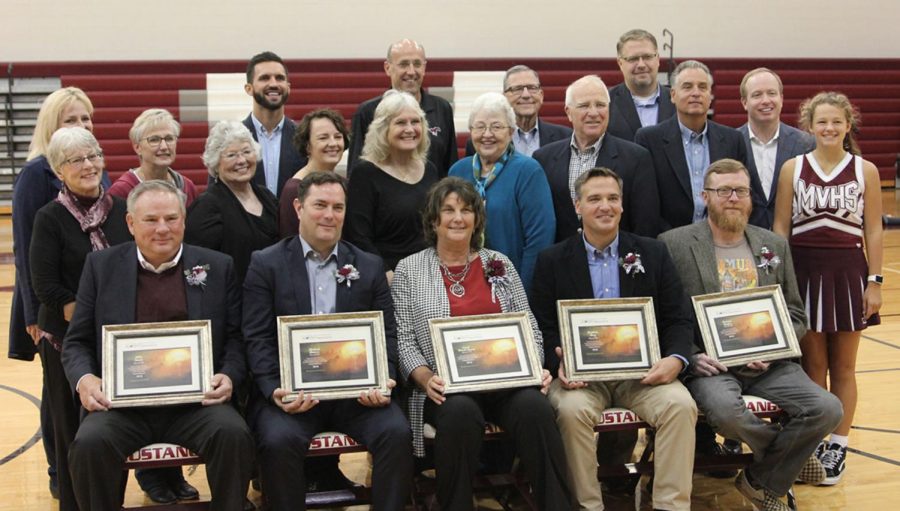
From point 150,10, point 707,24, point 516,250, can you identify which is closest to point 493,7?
point 707,24

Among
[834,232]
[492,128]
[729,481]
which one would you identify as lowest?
[729,481]

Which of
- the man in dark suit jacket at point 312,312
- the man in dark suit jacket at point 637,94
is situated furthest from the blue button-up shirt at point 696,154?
the man in dark suit jacket at point 312,312

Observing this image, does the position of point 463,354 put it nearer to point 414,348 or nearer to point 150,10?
point 414,348

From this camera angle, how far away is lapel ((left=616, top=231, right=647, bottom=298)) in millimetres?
3920

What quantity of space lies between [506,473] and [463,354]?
84 cm

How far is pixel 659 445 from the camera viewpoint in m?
3.67

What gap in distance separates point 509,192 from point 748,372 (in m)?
1.30

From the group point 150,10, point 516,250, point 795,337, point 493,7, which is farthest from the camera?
point 493,7

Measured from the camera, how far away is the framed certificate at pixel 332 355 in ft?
11.5

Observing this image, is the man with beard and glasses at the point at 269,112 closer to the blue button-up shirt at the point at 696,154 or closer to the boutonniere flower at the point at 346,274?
the boutonniere flower at the point at 346,274

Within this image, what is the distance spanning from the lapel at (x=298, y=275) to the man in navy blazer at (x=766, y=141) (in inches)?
87.3

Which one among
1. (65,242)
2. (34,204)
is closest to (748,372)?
(65,242)

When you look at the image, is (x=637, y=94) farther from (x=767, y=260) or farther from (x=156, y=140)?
(x=156, y=140)

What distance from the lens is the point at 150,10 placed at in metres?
11.5
